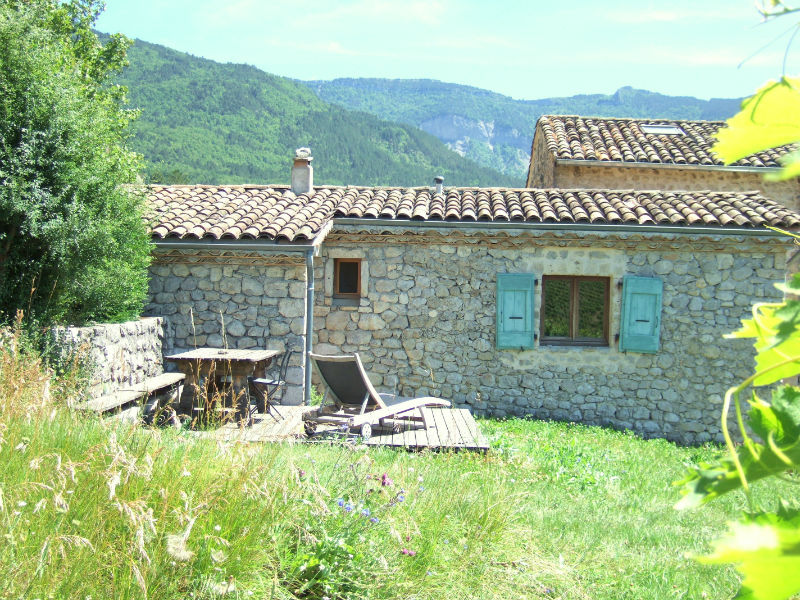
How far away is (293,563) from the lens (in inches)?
130

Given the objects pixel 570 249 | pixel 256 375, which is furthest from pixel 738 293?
pixel 256 375

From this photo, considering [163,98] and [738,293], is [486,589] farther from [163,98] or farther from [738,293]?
[163,98]

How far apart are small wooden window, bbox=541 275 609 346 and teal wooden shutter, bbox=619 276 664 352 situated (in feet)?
1.50

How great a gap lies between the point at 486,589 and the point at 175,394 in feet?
20.4

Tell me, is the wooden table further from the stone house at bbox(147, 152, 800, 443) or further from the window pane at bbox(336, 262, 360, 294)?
the window pane at bbox(336, 262, 360, 294)

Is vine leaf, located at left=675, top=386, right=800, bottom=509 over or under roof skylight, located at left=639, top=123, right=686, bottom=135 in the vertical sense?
under

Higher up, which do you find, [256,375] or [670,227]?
[670,227]

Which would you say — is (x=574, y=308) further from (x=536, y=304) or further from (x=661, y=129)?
(x=661, y=129)

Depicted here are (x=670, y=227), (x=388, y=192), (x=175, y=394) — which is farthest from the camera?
(x=388, y=192)

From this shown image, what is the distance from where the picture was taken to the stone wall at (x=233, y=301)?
31.2 ft

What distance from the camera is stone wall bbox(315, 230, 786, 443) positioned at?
10.3 m

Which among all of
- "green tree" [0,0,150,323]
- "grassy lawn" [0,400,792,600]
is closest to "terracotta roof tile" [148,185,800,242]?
"green tree" [0,0,150,323]

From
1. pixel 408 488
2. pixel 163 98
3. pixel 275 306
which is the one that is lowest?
pixel 408 488

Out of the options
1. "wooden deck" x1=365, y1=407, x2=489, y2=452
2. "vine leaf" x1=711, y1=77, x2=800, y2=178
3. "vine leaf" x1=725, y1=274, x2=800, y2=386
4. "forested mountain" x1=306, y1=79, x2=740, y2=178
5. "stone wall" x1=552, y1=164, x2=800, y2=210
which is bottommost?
"wooden deck" x1=365, y1=407, x2=489, y2=452
